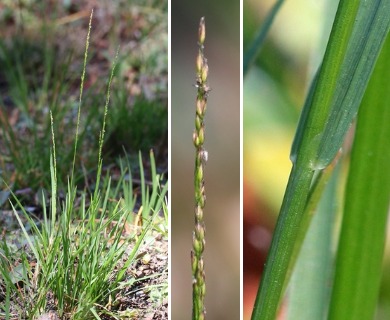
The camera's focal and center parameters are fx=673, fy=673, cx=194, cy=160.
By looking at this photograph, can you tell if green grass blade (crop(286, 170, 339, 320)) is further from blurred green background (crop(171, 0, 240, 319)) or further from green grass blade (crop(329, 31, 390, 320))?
blurred green background (crop(171, 0, 240, 319))

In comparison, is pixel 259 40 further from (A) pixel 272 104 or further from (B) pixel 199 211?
(B) pixel 199 211

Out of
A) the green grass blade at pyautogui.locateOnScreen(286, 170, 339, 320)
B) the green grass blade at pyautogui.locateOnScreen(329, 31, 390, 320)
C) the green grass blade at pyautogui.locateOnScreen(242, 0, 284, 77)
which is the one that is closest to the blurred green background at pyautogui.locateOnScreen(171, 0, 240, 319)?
the green grass blade at pyautogui.locateOnScreen(242, 0, 284, 77)

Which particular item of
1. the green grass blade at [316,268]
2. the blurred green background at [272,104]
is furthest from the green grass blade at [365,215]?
the blurred green background at [272,104]

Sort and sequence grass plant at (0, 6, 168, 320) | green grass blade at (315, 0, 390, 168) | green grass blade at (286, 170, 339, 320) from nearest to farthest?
green grass blade at (315, 0, 390, 168), green grass blade at (286, 170, 339, 320), grass plant at (0, 6, 168, 320)

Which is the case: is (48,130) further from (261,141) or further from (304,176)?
(304,176)

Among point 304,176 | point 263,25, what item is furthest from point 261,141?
point 304,176

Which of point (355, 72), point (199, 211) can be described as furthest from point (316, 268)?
point (355, 72)
